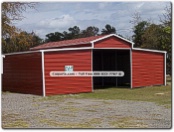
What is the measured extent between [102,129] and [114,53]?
1575 cm

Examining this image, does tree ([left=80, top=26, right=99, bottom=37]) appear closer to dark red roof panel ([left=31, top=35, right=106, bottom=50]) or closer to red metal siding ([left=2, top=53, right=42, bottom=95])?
dark red roof panel ([left=31, top=35, right=106, bottom=50])

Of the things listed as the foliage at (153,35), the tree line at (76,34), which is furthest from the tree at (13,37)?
the foliage at (153,35)

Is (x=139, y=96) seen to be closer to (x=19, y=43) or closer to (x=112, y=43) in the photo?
(x=112, y=43)

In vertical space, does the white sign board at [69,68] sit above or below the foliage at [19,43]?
below

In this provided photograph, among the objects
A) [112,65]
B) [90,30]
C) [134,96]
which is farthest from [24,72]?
[112,65]

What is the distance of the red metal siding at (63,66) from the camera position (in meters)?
14.2

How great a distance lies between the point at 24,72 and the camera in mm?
14453

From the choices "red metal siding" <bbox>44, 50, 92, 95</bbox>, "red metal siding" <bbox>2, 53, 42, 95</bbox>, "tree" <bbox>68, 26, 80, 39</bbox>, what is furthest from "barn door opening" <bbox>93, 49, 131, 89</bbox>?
"red metal siding" <bbox>2, 53, 42, 95</bbox>

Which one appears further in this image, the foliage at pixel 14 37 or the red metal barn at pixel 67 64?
the red metal barn at pixel 67 64

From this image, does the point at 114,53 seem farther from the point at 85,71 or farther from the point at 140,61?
the point at 85,71

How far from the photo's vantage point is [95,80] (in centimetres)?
2181

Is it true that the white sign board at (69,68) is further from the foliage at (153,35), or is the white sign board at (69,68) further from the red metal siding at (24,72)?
the foliage at (153,35)

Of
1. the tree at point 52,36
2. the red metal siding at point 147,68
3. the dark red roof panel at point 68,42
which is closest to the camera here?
the tree at point 52,36

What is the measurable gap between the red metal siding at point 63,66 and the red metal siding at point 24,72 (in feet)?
1.32
